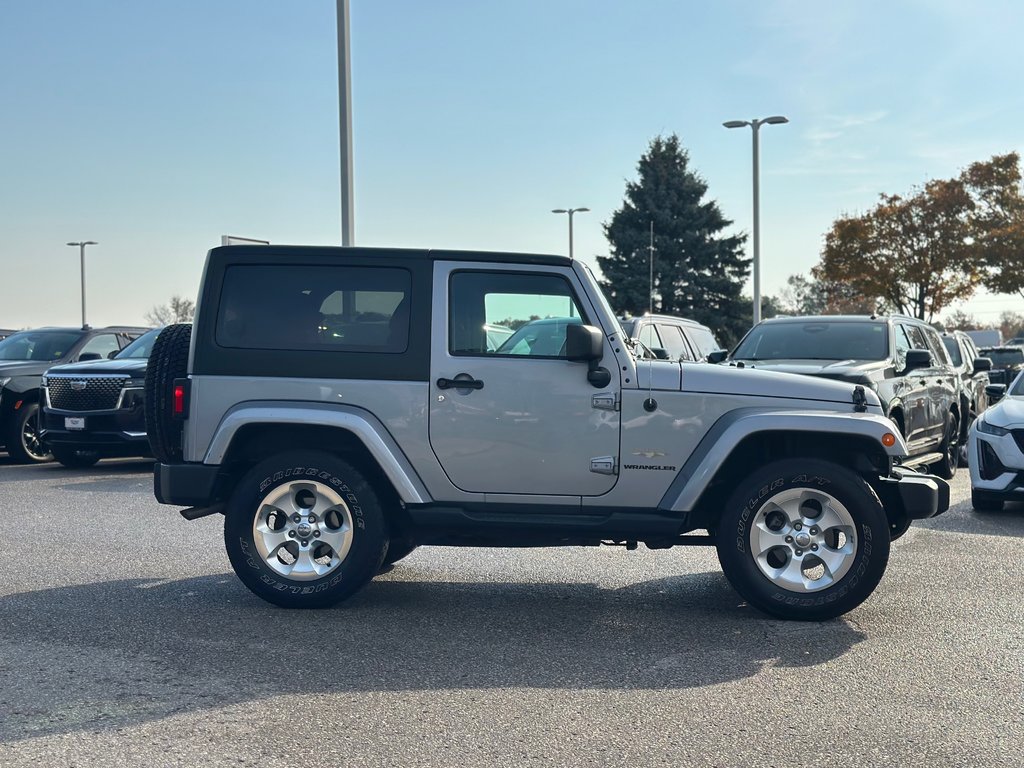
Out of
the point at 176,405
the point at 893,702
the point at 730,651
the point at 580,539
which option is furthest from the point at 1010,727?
the point at 176,405

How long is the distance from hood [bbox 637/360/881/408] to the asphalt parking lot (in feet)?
4.15

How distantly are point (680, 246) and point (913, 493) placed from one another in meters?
46.0

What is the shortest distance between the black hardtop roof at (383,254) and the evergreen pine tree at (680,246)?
44115 mm

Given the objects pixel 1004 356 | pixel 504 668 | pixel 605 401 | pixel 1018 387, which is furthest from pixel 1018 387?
pixel 1004 356

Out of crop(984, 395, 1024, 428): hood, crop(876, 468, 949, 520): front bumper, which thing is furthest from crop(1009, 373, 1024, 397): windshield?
crop(876, 468, 949, 520): front bumper

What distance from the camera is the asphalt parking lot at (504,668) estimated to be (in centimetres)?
431

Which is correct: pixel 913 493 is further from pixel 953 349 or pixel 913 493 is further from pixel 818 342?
pixel 953 349

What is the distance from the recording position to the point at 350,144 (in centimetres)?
1678

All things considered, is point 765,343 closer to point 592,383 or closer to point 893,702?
point 592,383

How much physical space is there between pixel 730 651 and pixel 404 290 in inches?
107

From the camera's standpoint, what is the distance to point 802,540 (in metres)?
6.45

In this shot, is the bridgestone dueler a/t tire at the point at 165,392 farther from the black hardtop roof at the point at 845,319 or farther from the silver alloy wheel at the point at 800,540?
the black hardtop roof at the point at 845,319

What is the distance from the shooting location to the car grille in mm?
13938

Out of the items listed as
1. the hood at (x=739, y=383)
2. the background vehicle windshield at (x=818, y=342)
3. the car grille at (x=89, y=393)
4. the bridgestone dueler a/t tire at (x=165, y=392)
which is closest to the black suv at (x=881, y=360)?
the background vehicle windshield at (x=818, y=342)
